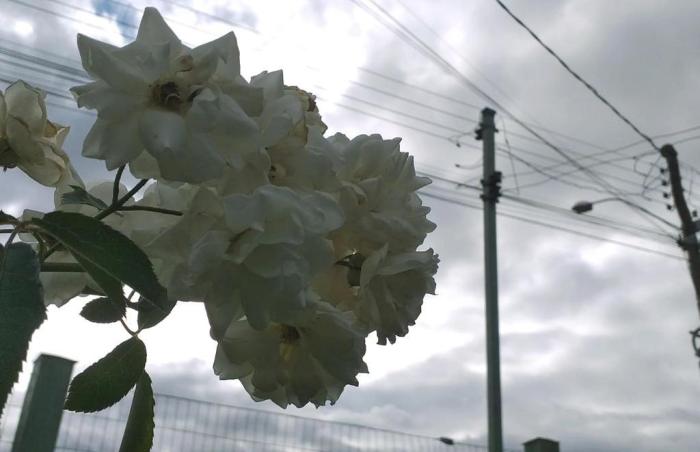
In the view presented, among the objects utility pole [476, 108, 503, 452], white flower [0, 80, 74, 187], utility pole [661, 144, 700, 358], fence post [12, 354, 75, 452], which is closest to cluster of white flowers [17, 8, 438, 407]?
white flower [0, 80, 74, 187]

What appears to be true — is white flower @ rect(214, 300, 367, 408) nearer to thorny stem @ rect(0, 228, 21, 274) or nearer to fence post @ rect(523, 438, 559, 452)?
thorny stem @ rect(0, 228, 21, 274)

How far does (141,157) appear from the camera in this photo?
441 millimetres

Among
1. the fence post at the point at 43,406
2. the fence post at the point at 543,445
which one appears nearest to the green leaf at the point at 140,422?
the fence post at the point at 43,406

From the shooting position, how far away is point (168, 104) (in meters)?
0.43

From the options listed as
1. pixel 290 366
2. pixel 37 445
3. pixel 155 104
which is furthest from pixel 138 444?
pixel 37 445

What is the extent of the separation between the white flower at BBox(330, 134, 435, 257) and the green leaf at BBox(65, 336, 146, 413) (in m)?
0.18

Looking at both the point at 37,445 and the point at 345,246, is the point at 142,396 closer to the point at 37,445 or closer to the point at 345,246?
the point at 345,246

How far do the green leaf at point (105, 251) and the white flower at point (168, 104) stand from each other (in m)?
0.04

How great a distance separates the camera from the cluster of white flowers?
15.6 inches

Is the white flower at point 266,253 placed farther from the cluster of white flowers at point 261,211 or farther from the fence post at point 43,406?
the fence post at point 43,406

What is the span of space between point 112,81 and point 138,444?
27 cm

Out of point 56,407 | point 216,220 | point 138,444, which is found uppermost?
point 56,407

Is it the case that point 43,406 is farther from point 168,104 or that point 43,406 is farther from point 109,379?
point 168,104

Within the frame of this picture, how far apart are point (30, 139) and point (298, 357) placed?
0.89 ft
